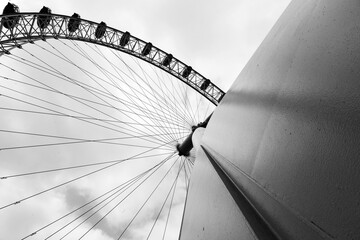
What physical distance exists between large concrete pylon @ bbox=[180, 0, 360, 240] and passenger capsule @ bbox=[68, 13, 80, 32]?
15.5 m

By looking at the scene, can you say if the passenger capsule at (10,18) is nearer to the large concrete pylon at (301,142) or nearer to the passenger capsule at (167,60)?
the passenger capsule at (167,60)

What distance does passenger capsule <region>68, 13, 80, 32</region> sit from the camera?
602 inches

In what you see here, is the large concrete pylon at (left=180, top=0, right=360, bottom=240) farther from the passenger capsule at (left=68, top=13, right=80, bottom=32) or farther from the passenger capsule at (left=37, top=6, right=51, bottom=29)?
the passenger capsule at (left=68, top=13, right=80, bottom=32)

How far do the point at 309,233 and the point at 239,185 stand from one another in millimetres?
1020

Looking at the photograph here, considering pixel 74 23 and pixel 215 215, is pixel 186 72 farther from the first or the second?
pixel 215 215

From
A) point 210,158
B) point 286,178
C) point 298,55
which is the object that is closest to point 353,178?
point 286,178

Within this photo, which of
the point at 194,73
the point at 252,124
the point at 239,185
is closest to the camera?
the point at 239,185

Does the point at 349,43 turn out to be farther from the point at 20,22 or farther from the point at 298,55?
the point at 20,22

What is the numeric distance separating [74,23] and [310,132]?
17076 millimetres

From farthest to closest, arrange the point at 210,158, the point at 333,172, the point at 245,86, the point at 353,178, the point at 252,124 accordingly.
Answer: the point at 210,158
the point at 245,86
the point at 252,124
the point at 333,172
the point at 353,178

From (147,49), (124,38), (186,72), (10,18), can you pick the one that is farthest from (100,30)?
(186,72)

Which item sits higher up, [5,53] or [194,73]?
[194,73]

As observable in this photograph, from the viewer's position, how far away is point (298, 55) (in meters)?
1.89

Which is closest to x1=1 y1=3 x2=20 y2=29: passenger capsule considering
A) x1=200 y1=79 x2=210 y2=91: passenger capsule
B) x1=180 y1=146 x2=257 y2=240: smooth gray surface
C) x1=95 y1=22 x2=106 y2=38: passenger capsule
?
x1=95 y1=22 x2=106 y2=38: passenger capsule
